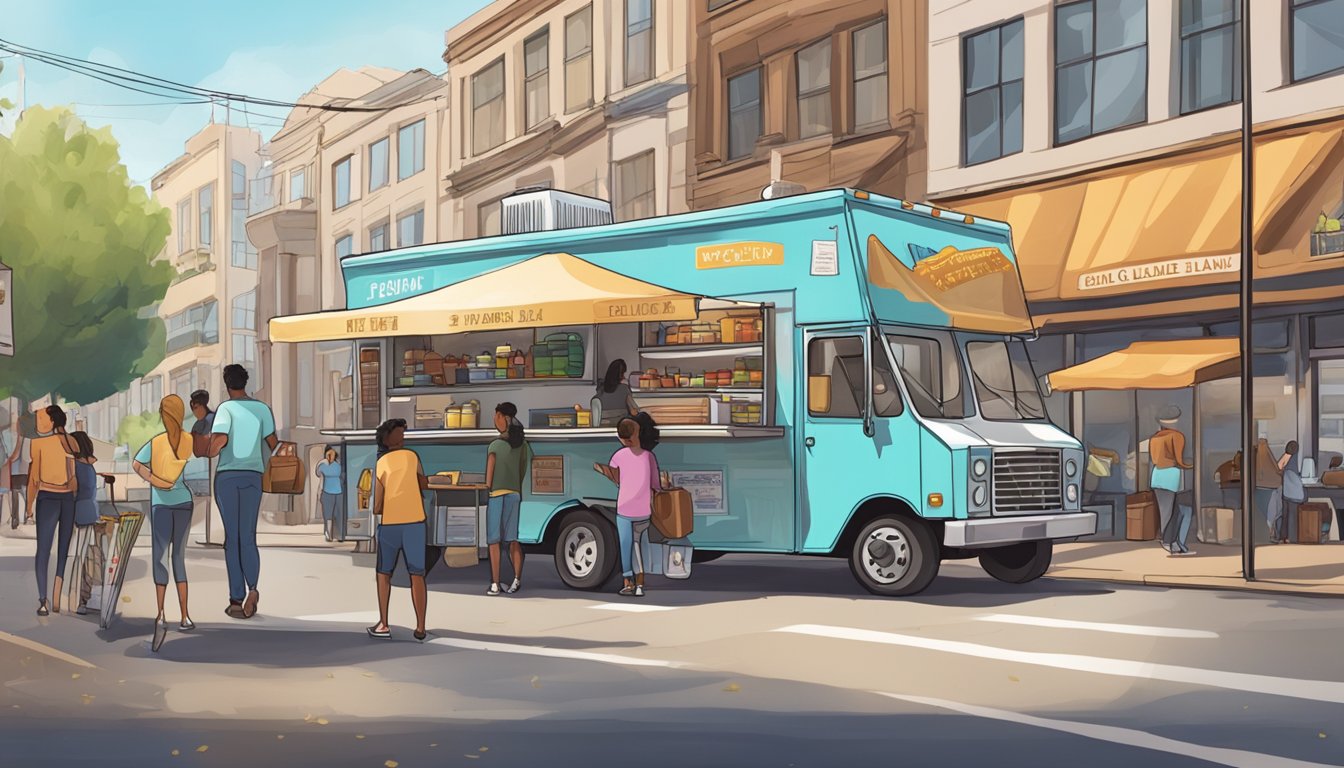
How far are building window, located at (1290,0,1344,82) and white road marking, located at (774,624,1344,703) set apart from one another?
12.2 metres

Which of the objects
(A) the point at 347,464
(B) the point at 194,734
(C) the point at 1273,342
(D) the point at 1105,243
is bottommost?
(B) the point at 194,734

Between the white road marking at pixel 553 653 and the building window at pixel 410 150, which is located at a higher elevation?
the building window at pixel 410 150

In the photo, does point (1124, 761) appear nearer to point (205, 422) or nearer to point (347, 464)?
point (205, 422)

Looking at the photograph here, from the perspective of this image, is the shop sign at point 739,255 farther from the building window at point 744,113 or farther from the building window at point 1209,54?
the building window at point 744,113

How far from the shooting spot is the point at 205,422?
41.5 ft

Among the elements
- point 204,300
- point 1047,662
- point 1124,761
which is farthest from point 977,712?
point 204,300

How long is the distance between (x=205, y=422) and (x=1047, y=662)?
6657mm

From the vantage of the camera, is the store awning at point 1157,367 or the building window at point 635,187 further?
the building window at point 635,187

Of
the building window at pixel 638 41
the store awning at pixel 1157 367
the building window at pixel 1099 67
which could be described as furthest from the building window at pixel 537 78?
the store awning at pixel 1157 367

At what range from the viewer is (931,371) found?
14938mm

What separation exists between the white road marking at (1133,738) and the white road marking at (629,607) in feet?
15.8

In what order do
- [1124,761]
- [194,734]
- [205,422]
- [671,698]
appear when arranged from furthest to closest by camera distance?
1. [205,422]
2. [671,698]
3. [194,734]
4. [1124,761]

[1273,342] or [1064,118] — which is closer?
[1273,342]

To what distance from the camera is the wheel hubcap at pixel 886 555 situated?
1427cm
